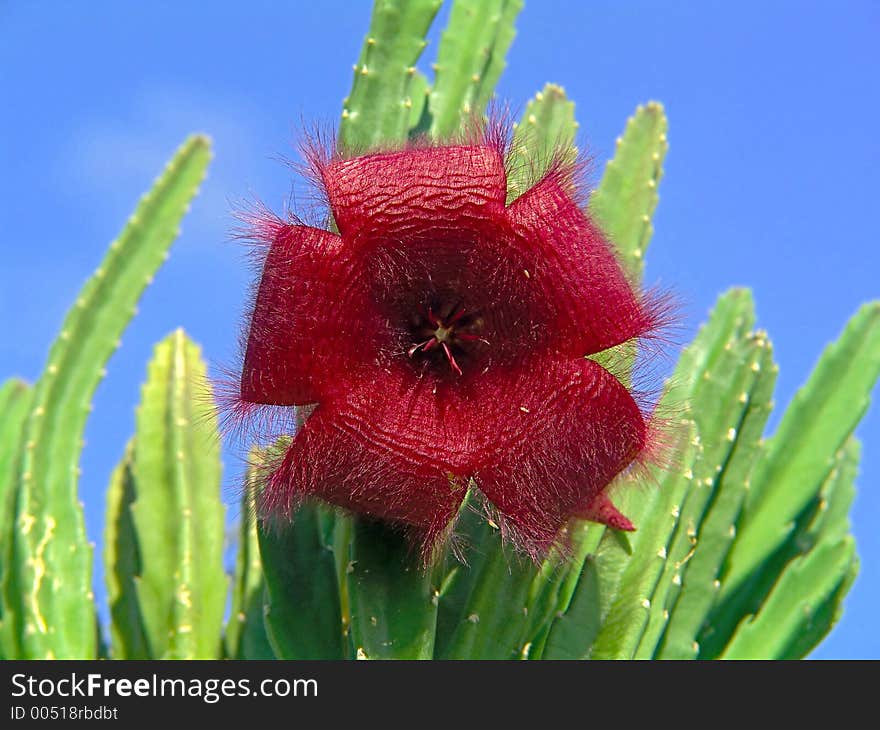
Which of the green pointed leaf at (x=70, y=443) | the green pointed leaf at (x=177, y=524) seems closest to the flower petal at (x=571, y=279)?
the green pointed leaf at (x=177, y=524)

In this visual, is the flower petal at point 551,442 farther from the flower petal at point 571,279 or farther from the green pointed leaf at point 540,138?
the green pointed leaf at point 540,138

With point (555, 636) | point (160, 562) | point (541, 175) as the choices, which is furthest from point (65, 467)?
point (541, 175)

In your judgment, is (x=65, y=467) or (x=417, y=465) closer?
(x=417, y=465)

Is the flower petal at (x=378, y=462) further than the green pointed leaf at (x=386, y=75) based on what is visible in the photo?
No

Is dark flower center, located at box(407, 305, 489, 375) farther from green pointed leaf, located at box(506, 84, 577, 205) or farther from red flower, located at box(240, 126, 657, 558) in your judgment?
green pointed leaf, located at box(506, 84, 577, 205)

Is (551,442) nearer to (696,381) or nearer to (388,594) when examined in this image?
(388,594)
